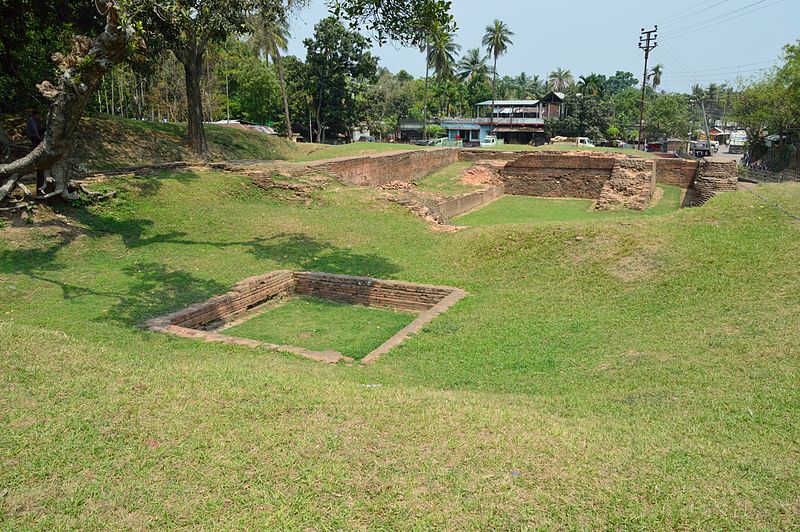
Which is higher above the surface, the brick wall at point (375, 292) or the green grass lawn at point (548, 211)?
the green grass lawn at point (548, 211)

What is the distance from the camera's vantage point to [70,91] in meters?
8.28

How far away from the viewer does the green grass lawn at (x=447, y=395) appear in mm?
2869

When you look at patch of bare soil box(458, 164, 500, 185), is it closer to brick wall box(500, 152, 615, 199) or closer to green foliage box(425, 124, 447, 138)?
brick wall box(500, 152, 615, 199)

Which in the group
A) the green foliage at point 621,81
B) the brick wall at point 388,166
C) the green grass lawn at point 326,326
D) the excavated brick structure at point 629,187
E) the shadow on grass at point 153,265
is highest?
the green foliage at point 621,81

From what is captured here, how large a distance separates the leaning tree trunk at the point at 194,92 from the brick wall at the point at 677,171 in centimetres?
1494

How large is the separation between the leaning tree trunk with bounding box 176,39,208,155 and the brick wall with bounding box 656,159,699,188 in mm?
14944

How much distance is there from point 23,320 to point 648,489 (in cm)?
600

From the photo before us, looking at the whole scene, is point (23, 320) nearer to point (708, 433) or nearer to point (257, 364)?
point (257, 364)

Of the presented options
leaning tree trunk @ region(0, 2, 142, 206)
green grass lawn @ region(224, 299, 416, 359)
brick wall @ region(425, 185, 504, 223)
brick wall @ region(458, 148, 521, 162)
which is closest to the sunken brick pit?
green grass lawn @ region(224, 299, 416, 359)

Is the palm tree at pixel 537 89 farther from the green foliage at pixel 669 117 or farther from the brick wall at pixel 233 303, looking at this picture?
the brick wall at pixel 233 303

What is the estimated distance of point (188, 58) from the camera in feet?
47.2

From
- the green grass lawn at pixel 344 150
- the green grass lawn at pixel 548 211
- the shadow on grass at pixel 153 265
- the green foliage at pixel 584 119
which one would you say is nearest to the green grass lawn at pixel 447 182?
the green grass lawn at pixel 548 211

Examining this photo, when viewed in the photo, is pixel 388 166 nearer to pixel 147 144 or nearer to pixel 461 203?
pixel 461 203

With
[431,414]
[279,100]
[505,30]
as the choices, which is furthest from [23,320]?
[505,30]
